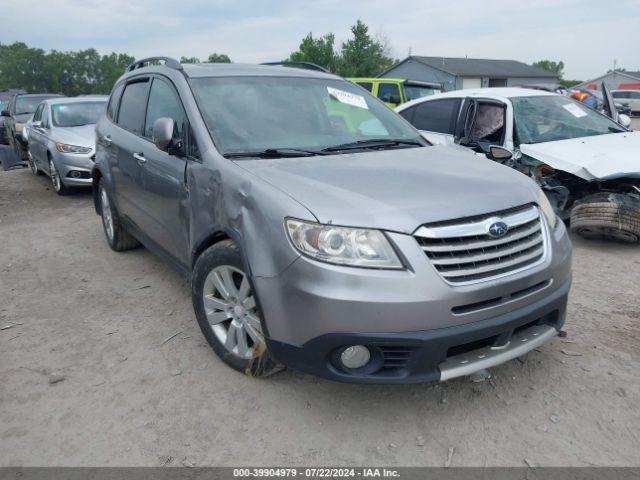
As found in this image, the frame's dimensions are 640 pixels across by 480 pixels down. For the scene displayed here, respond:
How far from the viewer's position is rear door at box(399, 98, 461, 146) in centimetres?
661

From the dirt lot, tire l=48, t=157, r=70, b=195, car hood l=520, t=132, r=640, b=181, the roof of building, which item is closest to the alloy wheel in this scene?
the dirt lot

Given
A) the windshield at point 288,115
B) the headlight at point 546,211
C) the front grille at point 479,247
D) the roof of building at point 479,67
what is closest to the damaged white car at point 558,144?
the windshield at point 288,115

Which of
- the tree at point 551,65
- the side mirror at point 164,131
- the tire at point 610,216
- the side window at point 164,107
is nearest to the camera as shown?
the side mirror at point 164,131

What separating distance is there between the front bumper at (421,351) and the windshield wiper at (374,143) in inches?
53.9

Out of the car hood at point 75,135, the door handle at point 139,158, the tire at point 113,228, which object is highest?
the door handle at point 139,158

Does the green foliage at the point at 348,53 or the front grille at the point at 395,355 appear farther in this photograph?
the green foliage at the point at 348,53

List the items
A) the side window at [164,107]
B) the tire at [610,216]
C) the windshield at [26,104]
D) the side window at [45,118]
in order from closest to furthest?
the side window at [164,107] < the tire at [610,216] < the side window at [45,118] < the windshield at [26,104]

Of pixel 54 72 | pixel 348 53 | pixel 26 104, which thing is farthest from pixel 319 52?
pixel 54 72

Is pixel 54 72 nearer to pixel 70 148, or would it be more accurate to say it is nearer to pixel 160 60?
pixel 70 148

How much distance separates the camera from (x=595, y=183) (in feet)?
17.6

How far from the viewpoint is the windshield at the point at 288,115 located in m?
3.30

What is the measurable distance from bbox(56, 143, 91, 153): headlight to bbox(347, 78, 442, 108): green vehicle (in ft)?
19.3

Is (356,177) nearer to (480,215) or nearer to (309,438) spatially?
(480,215)

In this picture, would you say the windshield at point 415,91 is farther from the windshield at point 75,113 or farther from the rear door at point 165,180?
the rear door at point 165,180
